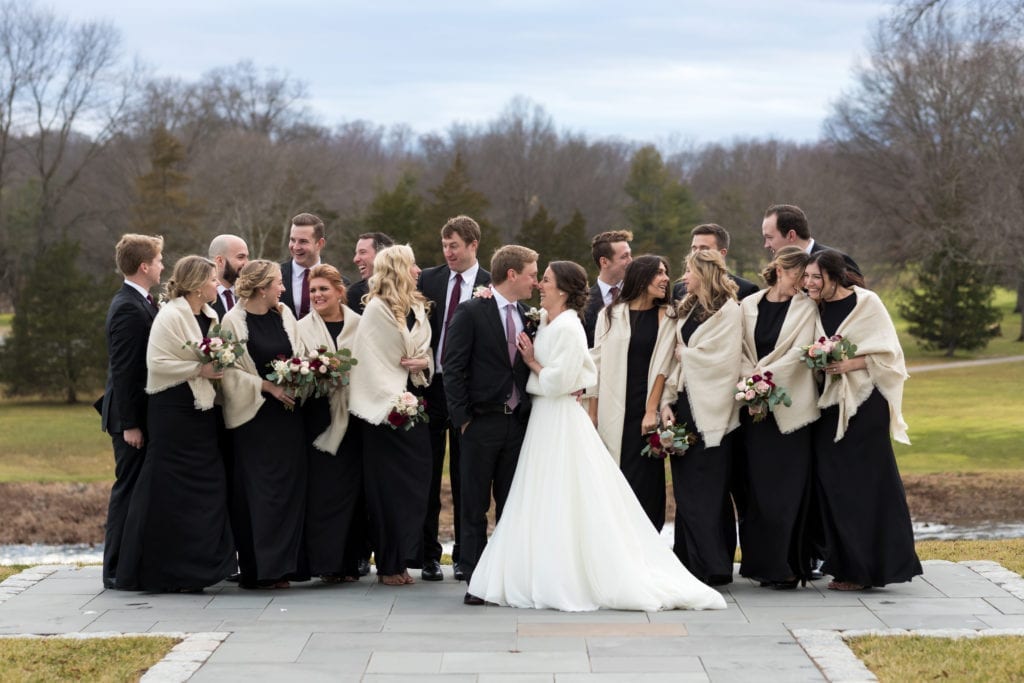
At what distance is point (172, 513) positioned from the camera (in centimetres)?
895

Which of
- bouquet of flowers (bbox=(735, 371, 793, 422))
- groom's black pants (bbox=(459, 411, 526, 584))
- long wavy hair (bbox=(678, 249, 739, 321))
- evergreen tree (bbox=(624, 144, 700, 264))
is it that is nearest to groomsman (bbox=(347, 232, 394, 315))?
groom's black pants (bbox=(459, 411, 526, 584))

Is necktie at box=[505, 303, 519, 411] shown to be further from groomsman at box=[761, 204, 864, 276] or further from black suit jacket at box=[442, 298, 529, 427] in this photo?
groomsman at box=[761, 204, 864, 276]

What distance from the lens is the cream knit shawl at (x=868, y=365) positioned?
28.9ft

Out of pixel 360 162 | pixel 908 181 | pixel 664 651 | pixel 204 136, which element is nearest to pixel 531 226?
pixel 908 181

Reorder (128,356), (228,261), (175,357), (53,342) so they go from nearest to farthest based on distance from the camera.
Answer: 1. (175,357)
2. (128,356)
3. (228,261)
4. (53,342)

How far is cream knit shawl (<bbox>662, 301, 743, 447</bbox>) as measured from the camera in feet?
29.5

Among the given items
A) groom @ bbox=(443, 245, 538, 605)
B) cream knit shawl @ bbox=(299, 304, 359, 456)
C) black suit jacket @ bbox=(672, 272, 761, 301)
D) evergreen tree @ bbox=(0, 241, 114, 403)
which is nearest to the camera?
groom @ bbox=(443, 245, 538, 605)

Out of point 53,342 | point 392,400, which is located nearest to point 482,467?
point 392,400

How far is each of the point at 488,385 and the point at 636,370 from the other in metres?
1.19

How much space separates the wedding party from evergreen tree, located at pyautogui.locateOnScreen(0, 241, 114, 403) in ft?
100

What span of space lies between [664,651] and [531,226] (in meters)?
39.3

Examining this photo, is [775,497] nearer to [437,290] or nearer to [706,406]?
[706,406]

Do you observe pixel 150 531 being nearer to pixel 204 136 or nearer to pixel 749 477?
pixel 749 477

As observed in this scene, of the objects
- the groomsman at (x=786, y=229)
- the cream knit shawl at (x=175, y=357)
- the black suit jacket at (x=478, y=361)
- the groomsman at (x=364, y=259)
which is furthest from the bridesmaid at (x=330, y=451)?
the groomsman at (x=786, y=229)
